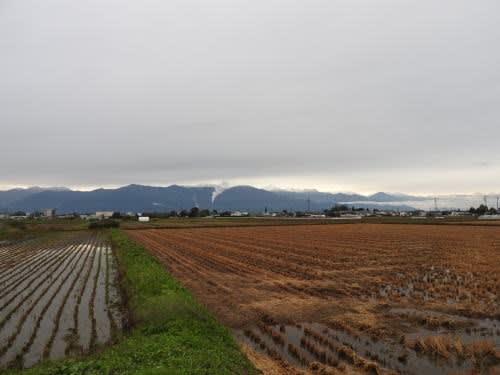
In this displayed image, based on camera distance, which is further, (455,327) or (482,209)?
(482,209)

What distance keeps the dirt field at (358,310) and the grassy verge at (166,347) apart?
1.01 m

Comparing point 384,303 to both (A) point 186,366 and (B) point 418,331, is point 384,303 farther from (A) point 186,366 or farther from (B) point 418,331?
(A) point 186,366

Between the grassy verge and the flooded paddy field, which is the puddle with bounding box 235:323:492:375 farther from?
the flooded paddy field

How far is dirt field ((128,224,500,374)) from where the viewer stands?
9242 mm

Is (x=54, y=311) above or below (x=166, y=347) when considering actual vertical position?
below

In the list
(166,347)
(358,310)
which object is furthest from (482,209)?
(166,347)

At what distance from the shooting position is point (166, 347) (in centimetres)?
887

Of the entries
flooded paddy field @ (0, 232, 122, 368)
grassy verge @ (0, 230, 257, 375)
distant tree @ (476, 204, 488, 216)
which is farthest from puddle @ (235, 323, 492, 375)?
distant tree @ (476, 204, 488, 216)

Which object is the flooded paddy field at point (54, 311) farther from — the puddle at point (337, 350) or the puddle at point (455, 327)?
the puddle at point (455, 327)

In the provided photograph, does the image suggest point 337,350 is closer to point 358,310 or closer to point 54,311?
point 358,310

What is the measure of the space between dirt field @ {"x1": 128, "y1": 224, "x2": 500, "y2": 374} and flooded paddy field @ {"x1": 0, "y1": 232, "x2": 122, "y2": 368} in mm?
4116

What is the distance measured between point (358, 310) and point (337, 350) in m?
4.39

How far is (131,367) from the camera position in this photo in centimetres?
767

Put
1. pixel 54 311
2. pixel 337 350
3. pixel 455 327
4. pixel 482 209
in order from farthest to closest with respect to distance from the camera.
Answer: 1. pixel 482 209
2. pixel 54 311
3. pixel 455 327
4. pixel 337 350
